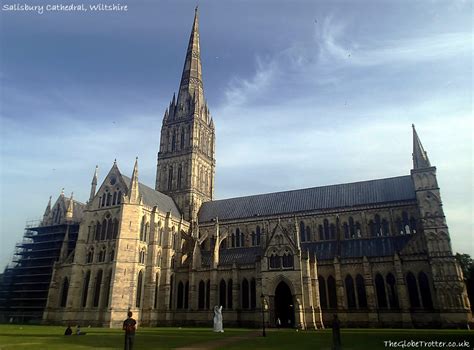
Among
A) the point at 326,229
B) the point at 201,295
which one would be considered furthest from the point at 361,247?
the point at 201,295

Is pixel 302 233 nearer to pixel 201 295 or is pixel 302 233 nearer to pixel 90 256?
pixel 201 295

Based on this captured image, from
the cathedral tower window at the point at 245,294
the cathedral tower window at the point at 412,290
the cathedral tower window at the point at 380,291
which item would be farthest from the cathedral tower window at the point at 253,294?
the cathedral tower window at the point at 412,290

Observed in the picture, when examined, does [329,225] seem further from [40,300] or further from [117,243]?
[40,300]

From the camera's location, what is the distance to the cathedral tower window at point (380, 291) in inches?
1694

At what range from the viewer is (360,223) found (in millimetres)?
52000

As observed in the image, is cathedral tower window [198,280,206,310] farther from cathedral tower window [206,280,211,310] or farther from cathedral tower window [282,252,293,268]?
cathedral tower window [282,252,293,268]

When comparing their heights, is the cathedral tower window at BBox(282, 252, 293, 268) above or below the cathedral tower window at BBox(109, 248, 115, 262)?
below

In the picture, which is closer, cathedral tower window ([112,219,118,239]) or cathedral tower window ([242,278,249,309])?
cathedral tower window ([242,278,249,309])

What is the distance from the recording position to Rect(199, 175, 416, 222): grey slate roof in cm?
5322

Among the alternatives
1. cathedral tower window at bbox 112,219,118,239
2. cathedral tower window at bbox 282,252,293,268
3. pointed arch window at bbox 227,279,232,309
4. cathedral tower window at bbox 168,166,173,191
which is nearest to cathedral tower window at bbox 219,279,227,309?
pointed arch window at bbox 227,279,232,309

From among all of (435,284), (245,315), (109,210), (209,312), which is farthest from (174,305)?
(435,284)

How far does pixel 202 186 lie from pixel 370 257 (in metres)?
37.2

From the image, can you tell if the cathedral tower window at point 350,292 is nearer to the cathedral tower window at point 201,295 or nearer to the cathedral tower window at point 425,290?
the cathedral tower window at point 425,290

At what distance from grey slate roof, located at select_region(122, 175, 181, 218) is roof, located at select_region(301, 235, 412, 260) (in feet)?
81.1
